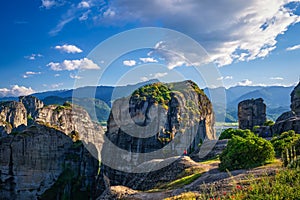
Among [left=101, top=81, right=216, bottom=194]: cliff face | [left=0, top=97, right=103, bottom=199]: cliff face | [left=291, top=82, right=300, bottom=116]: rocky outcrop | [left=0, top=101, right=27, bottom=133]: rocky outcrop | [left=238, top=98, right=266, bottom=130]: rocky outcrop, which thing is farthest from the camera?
[left=0, top=101, right=27, bottom=133]: rocky outcrop

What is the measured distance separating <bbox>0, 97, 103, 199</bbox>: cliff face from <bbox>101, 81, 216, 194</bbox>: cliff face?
913cm

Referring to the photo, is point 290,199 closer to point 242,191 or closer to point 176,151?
point 242,191

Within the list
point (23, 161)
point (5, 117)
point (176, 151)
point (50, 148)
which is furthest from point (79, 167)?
point (5, 117)

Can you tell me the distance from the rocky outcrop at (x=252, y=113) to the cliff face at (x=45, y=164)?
155 feet

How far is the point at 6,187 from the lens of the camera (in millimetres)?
67750

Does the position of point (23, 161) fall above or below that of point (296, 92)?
below

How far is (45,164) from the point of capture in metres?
72.0

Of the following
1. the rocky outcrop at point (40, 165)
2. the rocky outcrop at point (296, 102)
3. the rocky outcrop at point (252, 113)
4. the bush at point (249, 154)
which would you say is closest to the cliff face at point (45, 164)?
the rocky outcrop at point (40, 165)

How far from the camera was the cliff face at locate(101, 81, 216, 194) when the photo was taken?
69.9 metres

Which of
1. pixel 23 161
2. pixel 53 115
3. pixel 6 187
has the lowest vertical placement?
pixel 6 187

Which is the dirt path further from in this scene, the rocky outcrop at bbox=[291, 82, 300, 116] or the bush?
the rocky outcrop at bbox=[291, 82, 300, 116]

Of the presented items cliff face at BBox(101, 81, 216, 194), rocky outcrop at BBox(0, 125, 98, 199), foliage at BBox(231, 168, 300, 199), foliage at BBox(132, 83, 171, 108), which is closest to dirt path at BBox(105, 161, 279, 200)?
foliage at BBox(231, 168, 300, 199)

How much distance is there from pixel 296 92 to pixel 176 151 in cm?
3671

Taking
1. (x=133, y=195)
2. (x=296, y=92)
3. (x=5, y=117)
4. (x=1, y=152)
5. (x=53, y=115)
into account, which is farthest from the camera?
(x=5, y=117)
